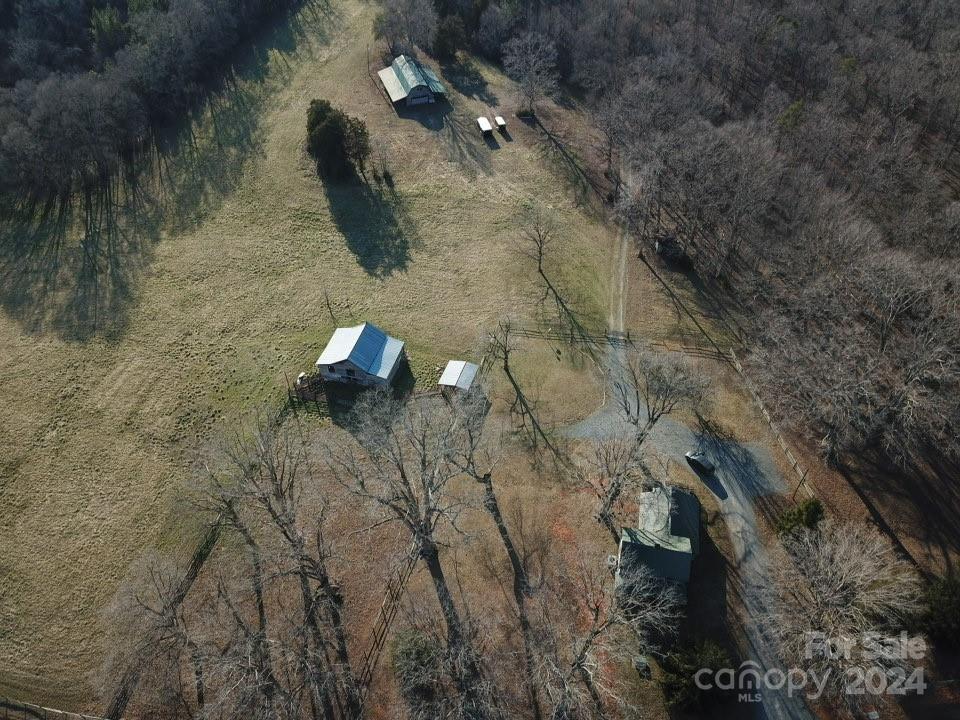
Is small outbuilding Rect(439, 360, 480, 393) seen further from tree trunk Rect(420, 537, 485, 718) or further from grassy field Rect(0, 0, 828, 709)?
tree trunk Rect(420, 537, 485, 718)

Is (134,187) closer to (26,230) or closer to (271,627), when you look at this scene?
(26,230)

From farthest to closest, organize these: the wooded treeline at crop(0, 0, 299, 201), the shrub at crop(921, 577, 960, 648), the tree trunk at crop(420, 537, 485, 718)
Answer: the wooded treeline at crop(0, 0, 299, 201) < the shrub at crop(921, 577, 960, 648) < the tree trunk at crop(420, 537, 485, 718)

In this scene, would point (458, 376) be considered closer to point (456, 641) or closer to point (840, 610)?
point (456, 641)

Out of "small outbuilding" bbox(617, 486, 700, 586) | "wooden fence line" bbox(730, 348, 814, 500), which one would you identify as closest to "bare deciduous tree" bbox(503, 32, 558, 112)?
"wooden fence line" bbox(730, 348, 814, 500)

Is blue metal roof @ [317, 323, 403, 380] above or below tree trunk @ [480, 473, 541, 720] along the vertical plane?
below

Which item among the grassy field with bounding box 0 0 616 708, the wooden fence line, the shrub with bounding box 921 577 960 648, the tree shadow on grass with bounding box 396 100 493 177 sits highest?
the shrub with bounding box 921 577 960 648

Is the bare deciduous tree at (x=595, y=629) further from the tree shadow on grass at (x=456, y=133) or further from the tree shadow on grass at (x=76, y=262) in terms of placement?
the tree shadow on grass at (x=456, y=133)

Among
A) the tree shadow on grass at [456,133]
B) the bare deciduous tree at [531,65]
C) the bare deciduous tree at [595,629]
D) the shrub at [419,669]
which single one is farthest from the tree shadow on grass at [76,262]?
the bare deciduous tree at [531,65]
